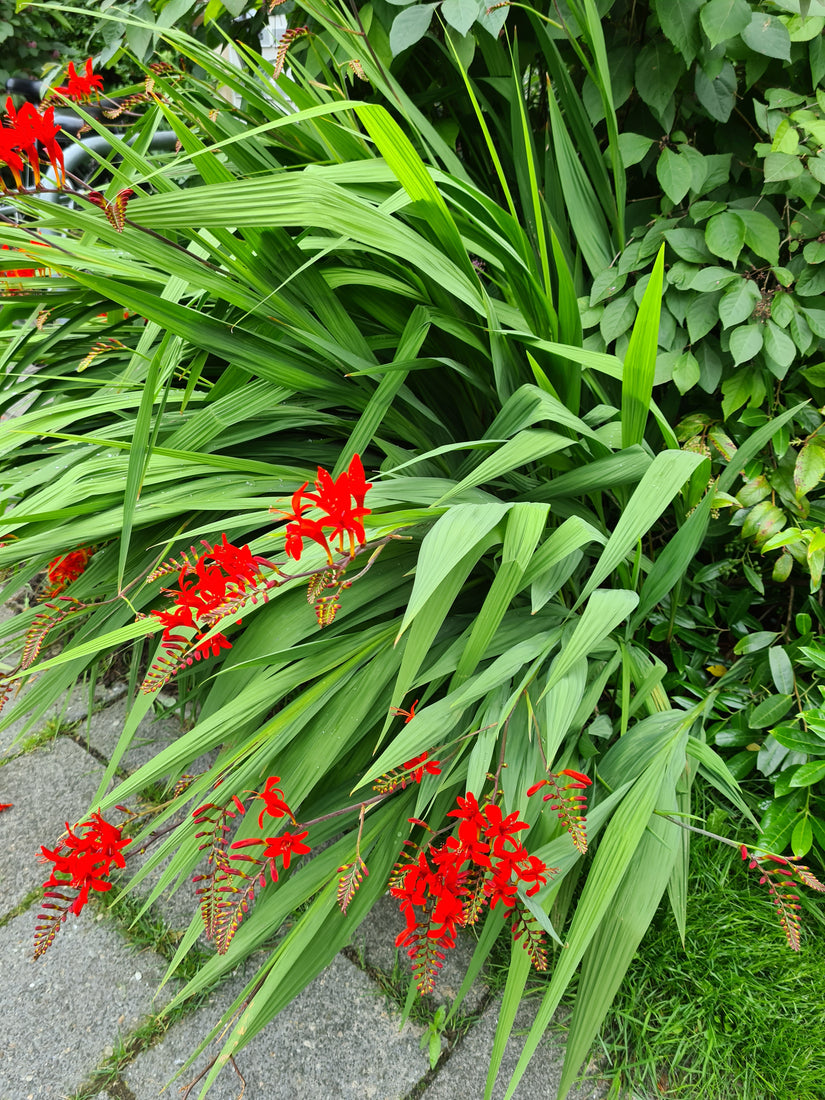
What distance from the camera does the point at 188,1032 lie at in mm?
1199

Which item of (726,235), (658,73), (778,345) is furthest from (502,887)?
(658,73)

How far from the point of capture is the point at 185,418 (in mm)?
1315

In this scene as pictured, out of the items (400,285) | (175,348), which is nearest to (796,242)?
(400,285)

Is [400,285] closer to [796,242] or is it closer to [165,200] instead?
[165,200]

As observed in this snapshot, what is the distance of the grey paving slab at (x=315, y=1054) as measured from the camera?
1115 millimetres

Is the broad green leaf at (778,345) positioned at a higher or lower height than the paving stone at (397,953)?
higher

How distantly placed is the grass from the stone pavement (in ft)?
0.33

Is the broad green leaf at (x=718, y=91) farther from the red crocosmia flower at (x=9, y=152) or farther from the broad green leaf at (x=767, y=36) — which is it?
the red crocosmia flower at (x=9, y=152)

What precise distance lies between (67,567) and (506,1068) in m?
1.12

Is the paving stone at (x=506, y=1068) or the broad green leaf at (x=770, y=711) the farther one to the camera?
the broad green leaf at (x=770, y=711)

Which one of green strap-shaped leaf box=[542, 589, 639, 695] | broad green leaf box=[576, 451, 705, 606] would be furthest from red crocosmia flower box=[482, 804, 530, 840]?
broad green leaf box=[576, 451, 705, 606]

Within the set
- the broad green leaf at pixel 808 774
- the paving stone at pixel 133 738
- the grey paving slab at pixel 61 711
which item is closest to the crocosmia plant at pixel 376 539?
the broad green leaf at pixel 808 774

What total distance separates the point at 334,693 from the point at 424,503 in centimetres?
30

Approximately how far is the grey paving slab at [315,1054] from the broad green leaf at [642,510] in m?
0.77
